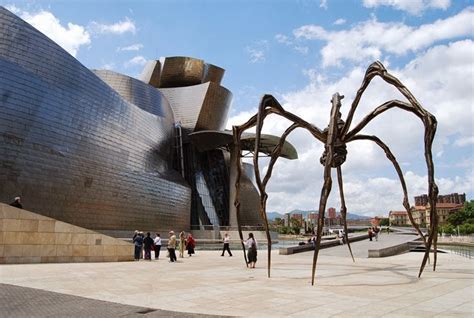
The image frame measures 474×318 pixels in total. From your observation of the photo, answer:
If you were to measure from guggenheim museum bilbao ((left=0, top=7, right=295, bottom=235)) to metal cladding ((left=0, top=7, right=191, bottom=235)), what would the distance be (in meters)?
0.06

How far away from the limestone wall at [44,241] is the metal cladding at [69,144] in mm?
9455

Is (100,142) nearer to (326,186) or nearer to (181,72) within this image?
(326,186)

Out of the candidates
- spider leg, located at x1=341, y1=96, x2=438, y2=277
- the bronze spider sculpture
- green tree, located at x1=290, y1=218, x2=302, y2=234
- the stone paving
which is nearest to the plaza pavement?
the stone paving

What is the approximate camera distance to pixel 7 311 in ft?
19.8

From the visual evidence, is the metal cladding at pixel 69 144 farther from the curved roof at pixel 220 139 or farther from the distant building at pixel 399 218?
the distant building at pixel 399 218

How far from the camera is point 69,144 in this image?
2609cm

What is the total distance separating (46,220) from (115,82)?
28.1 m

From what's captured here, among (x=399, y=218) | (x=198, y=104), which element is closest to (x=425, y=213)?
(x=399, y=218)

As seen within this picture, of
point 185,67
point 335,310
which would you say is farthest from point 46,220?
point 185,67

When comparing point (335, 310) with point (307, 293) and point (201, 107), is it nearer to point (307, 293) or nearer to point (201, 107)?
point (307, 293)

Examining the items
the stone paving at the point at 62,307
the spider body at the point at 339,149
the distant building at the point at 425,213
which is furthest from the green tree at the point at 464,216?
the stone paving at the point at 62,307

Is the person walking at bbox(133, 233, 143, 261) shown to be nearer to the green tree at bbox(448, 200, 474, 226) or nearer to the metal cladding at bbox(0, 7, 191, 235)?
the metal cladding at bbox(0, 7, 191, 235)

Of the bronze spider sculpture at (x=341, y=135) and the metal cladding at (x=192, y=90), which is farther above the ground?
the metal cladding at (x=192, y=90)

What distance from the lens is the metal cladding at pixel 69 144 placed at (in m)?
22.8
